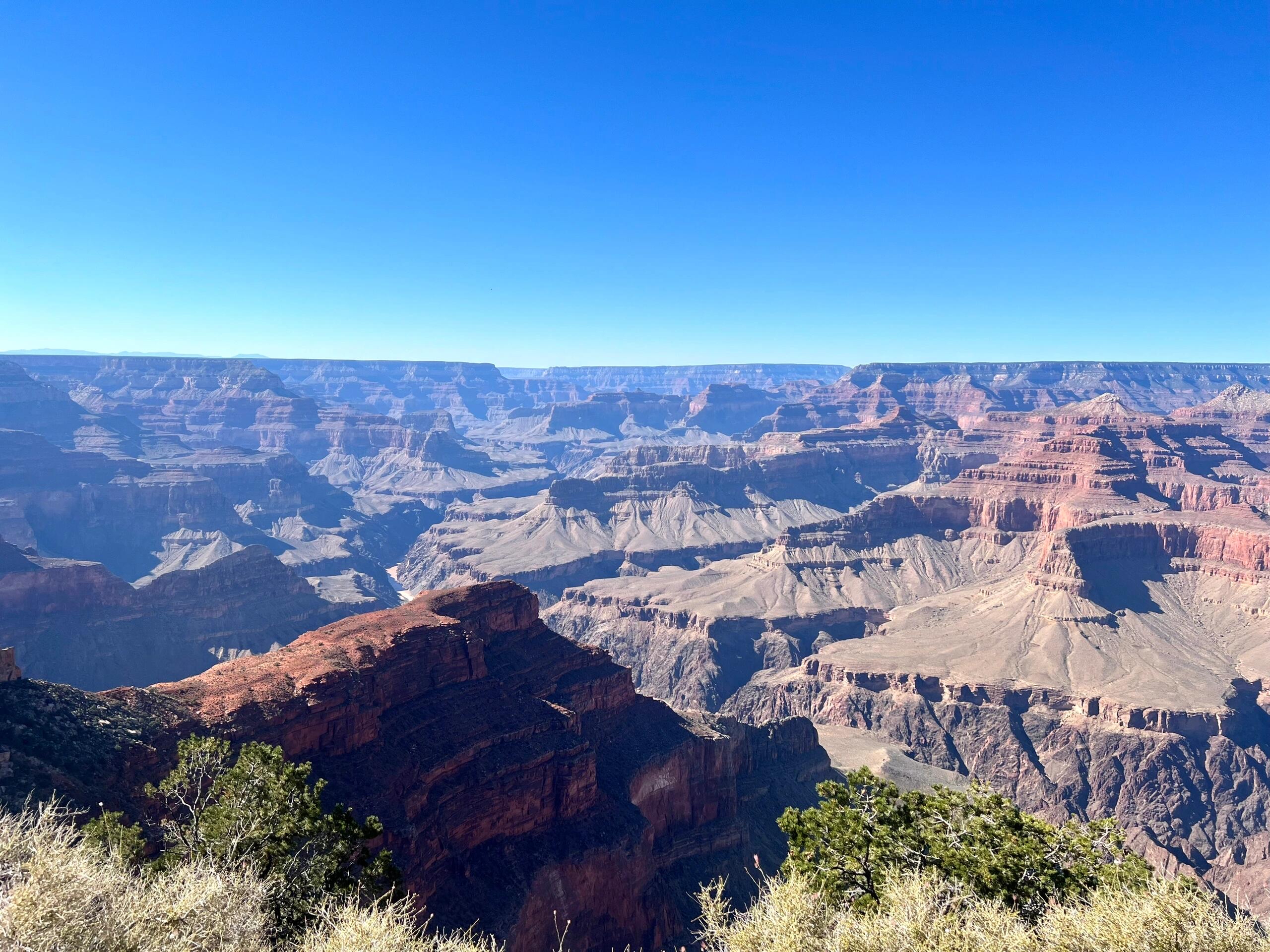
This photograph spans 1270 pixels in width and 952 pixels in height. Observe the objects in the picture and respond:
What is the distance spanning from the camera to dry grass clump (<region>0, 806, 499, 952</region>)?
1997cm

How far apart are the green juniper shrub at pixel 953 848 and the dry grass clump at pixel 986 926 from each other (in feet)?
7.44

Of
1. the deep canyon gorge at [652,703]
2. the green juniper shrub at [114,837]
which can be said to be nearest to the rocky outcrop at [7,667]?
the deep canyon gorge at [652,703]

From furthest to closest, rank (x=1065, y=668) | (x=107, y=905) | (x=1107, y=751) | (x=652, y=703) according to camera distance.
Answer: (x=1065, y=668), (x=1107, y=751), (x=652, y=703), (x=107, y=905)

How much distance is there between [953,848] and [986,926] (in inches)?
352

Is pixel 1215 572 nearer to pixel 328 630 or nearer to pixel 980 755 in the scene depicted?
pixel 980 755

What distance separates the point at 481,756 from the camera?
206 feet

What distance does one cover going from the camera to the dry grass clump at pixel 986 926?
71.9ft

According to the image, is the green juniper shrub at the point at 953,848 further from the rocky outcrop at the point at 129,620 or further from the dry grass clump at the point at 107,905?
the rocky outcrop at the point at 129,620

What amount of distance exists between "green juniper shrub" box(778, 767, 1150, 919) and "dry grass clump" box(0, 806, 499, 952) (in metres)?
15.7

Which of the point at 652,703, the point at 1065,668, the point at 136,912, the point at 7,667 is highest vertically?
the point at 136,912

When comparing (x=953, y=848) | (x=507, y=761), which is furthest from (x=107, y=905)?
(x=507, y=761)

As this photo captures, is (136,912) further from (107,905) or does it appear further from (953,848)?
(953,848)

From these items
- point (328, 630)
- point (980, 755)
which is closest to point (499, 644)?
point (328, 630)

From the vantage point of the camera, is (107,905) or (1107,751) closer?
(107,905)
